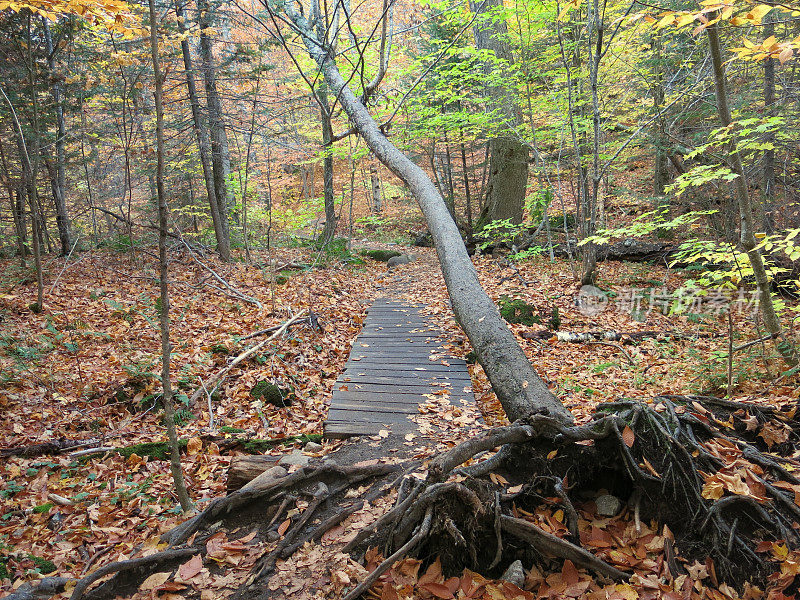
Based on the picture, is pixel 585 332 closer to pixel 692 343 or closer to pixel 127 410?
pixel 692 343

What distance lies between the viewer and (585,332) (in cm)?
751

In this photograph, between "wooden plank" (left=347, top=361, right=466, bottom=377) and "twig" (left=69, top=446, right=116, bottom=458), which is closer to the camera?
"twig" (left=69, top=446, right=116, bottom=458)

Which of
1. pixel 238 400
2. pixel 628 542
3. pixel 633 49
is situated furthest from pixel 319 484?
pixel 633 49

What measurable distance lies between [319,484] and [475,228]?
1318cm

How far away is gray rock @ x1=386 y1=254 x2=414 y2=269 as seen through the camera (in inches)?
602

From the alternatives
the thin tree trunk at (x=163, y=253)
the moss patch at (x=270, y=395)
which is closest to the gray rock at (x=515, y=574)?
the thin tree trunk at (x=163, y=253)

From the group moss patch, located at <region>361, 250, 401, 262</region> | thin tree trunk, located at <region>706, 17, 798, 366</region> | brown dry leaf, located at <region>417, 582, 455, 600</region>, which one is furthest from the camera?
moss patch, located at <region>361, 250, 401, 262</region>

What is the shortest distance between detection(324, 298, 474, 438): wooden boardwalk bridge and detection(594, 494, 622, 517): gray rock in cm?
193

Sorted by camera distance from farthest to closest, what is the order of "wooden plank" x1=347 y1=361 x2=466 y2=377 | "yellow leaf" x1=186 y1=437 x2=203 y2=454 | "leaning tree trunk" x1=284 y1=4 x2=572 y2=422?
"wooden plank" x1=347 y1=361 x2=466 y2=377
"yellow leaf" x1=186 y1=437 x2=203 y2=454
"leaning tree trunk" x1=284 y1=4 x2=572 y2=422

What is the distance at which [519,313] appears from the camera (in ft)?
26.2

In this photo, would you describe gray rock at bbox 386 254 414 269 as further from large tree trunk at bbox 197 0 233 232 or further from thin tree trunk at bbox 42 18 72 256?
thin tree trunk at bbox 42 18 72 256

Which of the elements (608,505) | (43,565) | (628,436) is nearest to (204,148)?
(43,565)

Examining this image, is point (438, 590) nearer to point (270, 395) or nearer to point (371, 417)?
point (371, 417)
